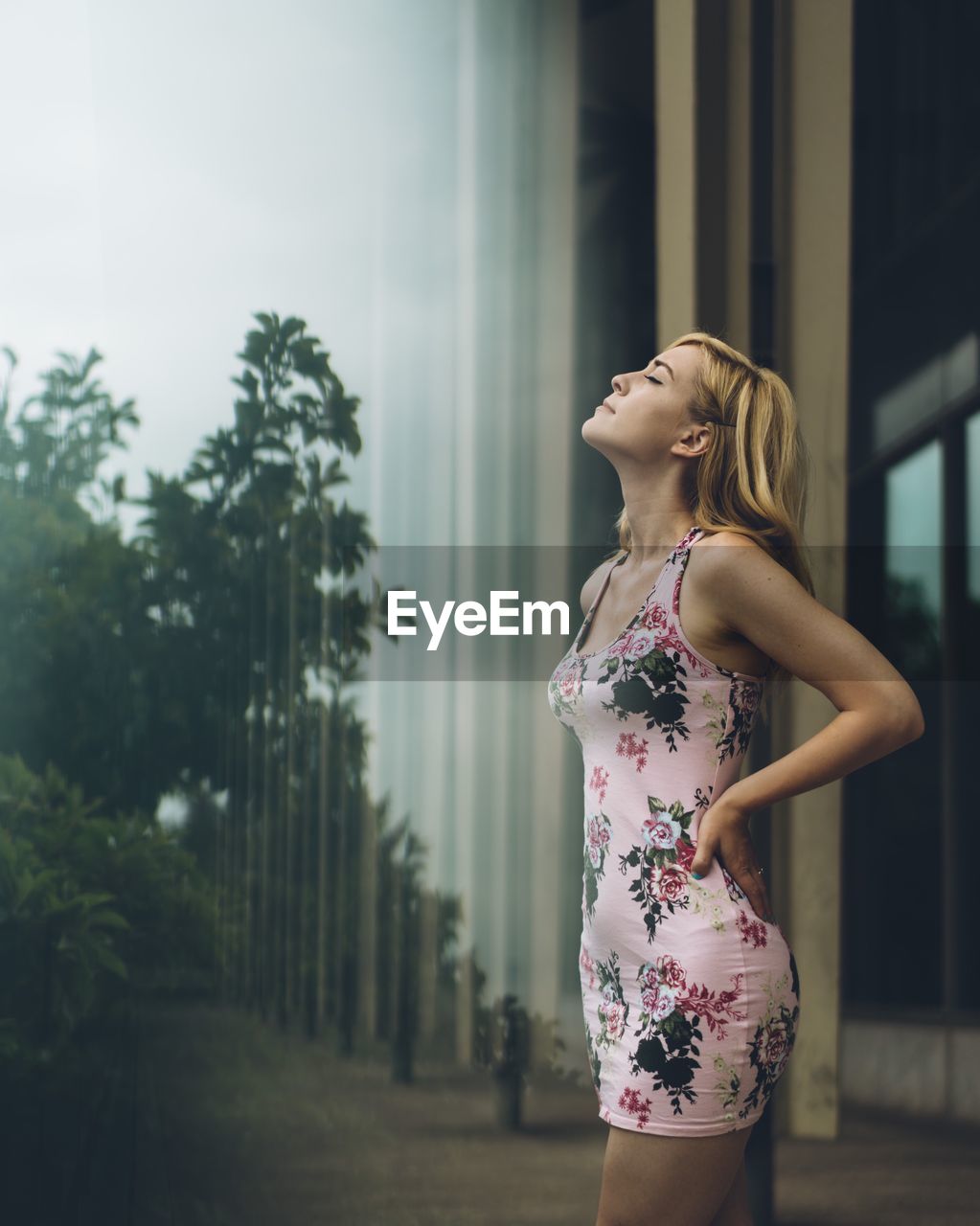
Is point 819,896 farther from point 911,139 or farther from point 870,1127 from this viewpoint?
point 911,139

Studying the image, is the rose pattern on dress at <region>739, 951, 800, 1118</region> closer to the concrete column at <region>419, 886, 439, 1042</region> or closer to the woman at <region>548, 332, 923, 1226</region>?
the woman at <region>548, 332, 923, 1226</region>

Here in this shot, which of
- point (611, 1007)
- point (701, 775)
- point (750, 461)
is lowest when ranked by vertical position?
point (611, 1007)

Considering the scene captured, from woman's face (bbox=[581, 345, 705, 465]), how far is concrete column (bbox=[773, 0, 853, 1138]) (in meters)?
1.60

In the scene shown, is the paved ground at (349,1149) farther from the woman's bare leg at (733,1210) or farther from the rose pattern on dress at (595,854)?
the rose pattern on dress at (595,854)

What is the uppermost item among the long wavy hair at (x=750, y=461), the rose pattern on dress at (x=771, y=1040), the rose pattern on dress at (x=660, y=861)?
the long wavy hair at (x=750, y=461)

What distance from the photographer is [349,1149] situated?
3123 millimetres

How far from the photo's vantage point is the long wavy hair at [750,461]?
179 cm

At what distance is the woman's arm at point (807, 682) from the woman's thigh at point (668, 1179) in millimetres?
291

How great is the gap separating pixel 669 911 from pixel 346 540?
1779mm

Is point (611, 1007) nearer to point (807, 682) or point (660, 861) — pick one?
point (660, 861)

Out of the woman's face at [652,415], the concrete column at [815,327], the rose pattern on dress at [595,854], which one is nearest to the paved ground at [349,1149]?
the concrete column at [815,327]

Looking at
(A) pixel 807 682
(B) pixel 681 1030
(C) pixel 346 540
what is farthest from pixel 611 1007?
(C) pixel 346 540

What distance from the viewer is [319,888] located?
3203 millimetres

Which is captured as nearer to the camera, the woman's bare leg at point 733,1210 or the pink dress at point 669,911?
the pink dress at point 669,911
